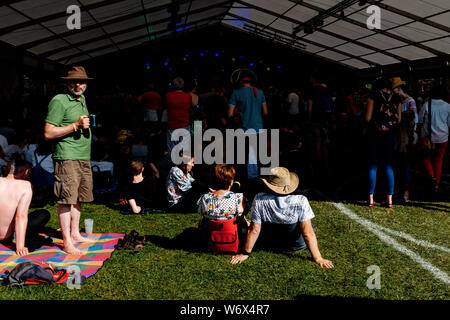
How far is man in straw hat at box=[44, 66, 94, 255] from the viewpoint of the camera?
3873mm

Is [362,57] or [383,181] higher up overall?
[362,57]

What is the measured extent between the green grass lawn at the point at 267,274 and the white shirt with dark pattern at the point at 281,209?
0.45 meters

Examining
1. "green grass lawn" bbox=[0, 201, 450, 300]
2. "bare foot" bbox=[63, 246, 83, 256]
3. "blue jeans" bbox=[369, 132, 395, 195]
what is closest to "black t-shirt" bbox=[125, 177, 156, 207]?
"green grass lawn" bbox=[0, 201, 450, 300]

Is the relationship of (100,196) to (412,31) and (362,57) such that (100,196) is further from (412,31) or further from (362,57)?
(362,57)

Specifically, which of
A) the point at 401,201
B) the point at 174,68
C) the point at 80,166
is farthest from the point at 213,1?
the point at 80,166

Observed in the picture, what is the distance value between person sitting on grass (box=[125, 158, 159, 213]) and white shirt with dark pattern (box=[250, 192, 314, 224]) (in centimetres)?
262

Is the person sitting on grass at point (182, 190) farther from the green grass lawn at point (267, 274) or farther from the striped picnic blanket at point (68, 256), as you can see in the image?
the striped picnic blanket at point (68, 256)

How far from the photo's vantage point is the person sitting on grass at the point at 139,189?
5.91 metres

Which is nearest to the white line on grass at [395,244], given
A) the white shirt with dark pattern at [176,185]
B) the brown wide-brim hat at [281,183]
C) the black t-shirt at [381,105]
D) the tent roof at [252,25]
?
the black t-shirt at [381,105]

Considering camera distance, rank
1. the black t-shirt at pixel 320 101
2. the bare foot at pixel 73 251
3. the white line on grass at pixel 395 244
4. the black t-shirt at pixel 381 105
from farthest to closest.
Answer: the black t-shirt at pixel 320 101 < the black t-shirt at pixel 381 105 < the bare foot at pixel 73 251 < the white line on grass at pixel 395 244

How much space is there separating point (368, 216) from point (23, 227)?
4.41m

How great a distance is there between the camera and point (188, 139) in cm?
633

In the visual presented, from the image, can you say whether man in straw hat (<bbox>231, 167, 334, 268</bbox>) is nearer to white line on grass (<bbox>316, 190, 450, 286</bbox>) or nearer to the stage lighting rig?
white line on grass (<bbox>316, 190, 450, 286</bbox>)

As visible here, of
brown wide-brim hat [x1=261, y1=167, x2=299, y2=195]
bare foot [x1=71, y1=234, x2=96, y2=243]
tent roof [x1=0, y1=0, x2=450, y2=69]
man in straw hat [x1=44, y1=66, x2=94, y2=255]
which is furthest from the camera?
tent roof [x1=0, y1=0, x2=450, y2=69]
